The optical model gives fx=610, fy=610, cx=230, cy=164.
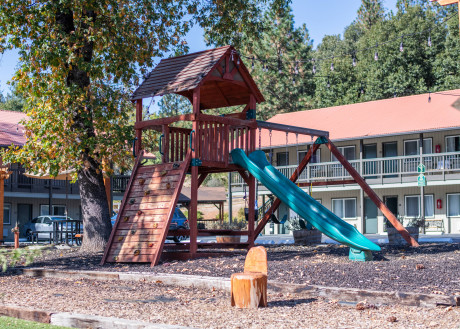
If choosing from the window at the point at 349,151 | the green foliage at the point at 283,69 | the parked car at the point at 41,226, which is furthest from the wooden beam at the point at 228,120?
the green foliage at the point at 283,69

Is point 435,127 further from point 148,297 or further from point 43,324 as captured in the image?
point 43,324

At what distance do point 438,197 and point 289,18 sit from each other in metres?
23.6

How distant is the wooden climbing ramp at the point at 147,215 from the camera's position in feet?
42.6

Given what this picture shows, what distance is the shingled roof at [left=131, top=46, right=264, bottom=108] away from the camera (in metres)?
14.5

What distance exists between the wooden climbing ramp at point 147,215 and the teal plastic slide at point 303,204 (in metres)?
1.69

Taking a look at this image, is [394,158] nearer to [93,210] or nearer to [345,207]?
[345,207]

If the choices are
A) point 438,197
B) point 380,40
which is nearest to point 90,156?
point 438,197

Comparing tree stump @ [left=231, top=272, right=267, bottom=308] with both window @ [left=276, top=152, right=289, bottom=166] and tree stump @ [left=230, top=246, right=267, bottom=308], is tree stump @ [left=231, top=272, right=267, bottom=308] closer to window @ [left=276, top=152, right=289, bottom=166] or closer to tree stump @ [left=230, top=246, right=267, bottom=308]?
tree stump @ [left=230, top=246, right=267, bottom=308]

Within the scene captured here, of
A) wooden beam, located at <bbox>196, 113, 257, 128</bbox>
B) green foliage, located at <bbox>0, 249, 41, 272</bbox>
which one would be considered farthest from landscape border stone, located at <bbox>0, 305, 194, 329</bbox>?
wooden beam, located at <bbox>196, 113, 257, 128</bbox>

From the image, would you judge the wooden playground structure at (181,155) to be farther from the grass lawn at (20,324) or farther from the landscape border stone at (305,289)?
the grass lawn at (20,324)

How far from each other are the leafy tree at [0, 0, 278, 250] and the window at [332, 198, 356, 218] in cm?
2251

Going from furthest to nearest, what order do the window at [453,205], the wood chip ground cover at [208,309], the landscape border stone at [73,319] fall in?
1. the window at [453,205]
2. the wood chip ground cover at [208,309]
3. the landscape border stone at [73,319]

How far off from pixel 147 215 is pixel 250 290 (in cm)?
628

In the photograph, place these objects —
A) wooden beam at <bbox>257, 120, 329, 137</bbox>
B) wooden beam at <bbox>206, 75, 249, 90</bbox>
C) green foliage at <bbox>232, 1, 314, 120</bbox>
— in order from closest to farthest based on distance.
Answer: wooden beam at <bbox>206, 75, 249, 90</bbox>
wooden beam at <bbox>257, 120, 329, 137</bbox>
green foliage at <bbox>232, 1, 314, 120</bbox>
